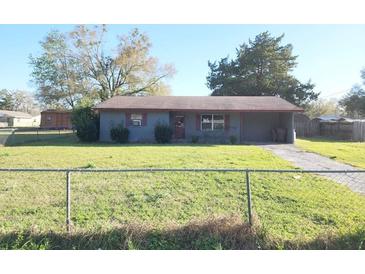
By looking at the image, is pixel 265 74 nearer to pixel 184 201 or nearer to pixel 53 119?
pixel 53 119

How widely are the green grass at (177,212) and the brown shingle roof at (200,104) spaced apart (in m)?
12.4

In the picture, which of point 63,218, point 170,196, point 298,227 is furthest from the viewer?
point 170,196

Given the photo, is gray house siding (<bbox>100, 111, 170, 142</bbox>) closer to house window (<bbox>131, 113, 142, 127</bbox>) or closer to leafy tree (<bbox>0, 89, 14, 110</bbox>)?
house window (<bbox>131, 113, 142, 127</bbox>)

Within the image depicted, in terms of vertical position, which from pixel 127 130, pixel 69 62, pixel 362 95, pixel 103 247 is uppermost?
pixel 69 62

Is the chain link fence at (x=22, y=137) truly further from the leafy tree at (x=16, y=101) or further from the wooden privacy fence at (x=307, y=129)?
the leafy tree at (x=16, y=101)

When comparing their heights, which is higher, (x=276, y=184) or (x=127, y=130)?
(x=127, y=130)

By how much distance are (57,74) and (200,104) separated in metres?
28.7

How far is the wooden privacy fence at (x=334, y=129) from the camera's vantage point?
25125 millimetres

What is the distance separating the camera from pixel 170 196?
6.57 m

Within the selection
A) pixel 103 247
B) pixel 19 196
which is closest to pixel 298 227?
pixel 103 247

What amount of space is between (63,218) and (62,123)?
48.0 meters

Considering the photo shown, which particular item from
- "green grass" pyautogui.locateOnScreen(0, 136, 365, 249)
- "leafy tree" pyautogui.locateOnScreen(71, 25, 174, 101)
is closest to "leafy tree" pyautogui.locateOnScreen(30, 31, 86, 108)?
"leafy tree" pyautogui.locateOnScreen(71, 25, 174, 101)

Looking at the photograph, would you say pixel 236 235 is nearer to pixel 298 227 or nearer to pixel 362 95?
pixel 298 227

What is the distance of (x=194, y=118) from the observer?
2145 centimetres
